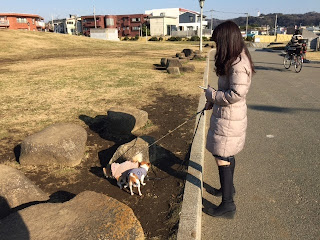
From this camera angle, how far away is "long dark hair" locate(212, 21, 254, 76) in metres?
2.34

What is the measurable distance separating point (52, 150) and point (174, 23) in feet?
260

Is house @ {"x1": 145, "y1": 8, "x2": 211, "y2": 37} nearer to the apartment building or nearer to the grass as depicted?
the apartment building

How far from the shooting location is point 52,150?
3551 millimetres

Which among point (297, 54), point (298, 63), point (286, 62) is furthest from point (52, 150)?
point (286, 62)

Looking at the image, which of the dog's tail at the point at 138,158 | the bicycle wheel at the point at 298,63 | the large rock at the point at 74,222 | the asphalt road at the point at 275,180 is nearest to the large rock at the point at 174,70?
the bicycle wheel at the point at 298,63

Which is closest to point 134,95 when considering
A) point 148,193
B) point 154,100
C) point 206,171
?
point 154,100

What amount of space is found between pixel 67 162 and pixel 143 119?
1.77 m

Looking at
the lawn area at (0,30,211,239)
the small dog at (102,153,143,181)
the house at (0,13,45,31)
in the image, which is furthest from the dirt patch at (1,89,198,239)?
the house at (0,13,45,31)

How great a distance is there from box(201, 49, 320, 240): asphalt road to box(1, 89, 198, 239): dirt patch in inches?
14.3

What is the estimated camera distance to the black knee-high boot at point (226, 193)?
2.71 m

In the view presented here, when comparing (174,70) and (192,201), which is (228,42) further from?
(174,70)

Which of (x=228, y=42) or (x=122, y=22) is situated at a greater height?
(x=122, y=22)

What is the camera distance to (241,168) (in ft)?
12.2

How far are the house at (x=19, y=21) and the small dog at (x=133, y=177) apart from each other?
6963 centimetres
